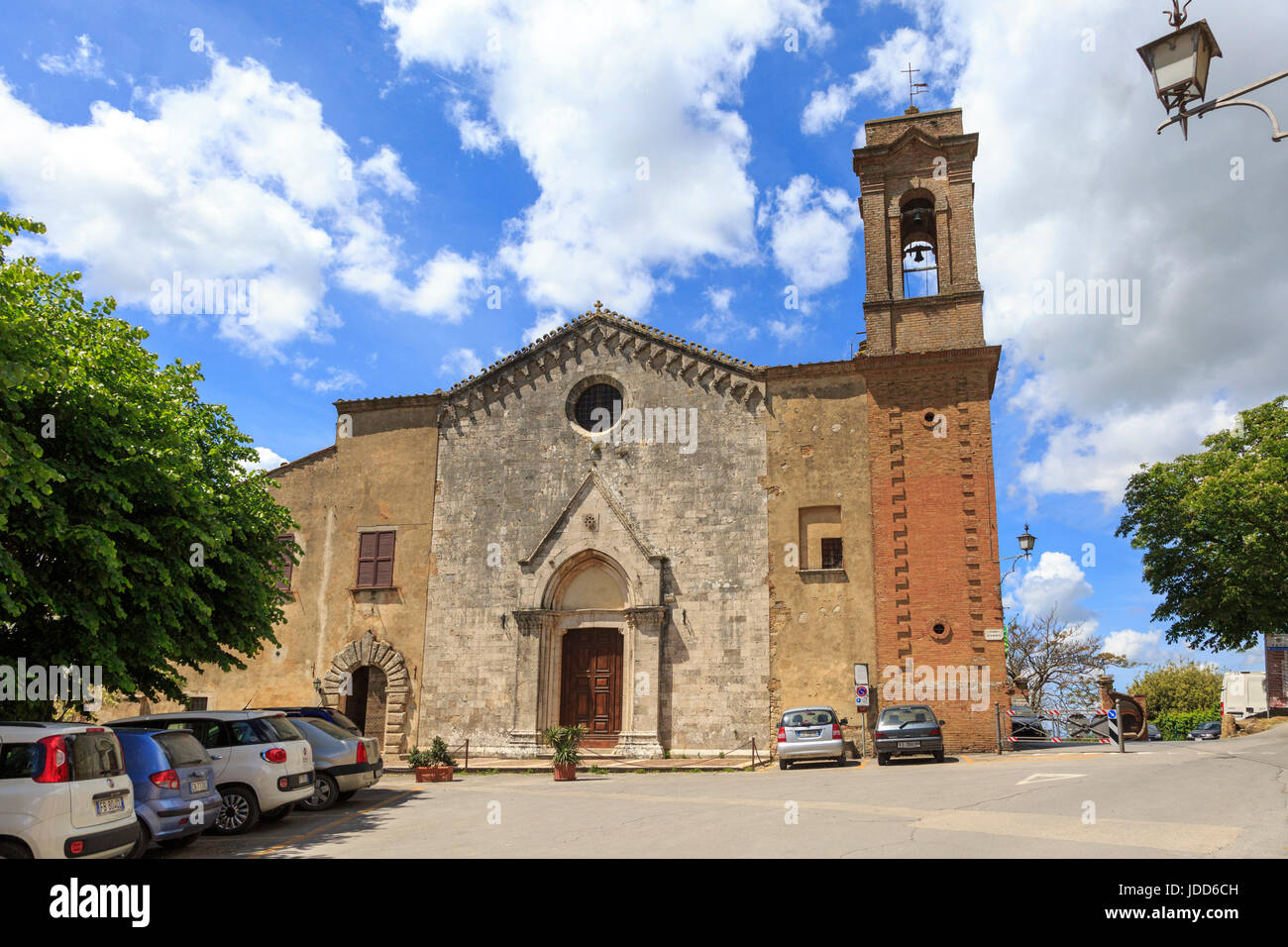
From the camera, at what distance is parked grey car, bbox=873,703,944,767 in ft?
62.5

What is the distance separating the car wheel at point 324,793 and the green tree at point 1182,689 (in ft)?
180

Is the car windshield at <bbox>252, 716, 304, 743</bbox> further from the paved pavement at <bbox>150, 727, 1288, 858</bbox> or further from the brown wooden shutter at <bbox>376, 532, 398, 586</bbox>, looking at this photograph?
the brown wooden shutter at <bbox>376, 532, 398, 586</bbox>

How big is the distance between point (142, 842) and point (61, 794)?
174 cm

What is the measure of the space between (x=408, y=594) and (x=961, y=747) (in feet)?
50.7

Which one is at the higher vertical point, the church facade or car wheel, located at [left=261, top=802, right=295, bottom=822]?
the church facade

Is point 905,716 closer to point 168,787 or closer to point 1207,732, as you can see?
point 168,787

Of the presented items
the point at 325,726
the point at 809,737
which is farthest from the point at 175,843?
the point at 809,737

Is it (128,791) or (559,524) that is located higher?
(559,524)

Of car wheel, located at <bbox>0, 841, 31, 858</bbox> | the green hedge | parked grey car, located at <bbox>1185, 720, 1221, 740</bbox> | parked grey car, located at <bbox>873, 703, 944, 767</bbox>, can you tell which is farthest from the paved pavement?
the green hedge

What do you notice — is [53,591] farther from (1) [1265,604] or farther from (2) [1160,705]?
(2) [1160,705]

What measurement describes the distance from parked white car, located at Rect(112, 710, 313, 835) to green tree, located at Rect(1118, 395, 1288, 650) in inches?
1133

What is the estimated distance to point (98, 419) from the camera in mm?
12117

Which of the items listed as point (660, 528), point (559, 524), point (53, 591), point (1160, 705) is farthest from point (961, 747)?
point (1160, 705)
